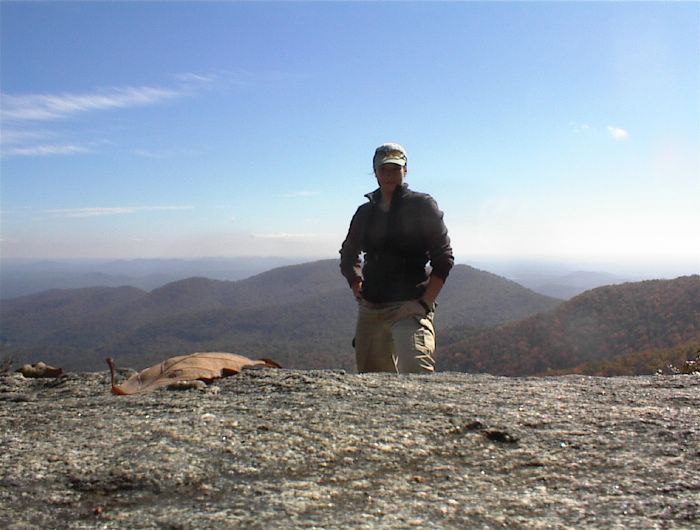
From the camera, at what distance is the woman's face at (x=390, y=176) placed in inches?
210

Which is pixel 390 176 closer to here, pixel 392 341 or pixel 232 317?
pixel 392 341

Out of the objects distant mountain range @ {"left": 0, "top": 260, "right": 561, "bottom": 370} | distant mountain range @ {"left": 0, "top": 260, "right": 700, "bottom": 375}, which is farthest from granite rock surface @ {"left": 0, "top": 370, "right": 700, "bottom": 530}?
distant mountain range @ {"left": 0, "top": 260, "right": 561, "bottom": 370}

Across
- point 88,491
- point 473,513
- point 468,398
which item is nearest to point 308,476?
point 473,513

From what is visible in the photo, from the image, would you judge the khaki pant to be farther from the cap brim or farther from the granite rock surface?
the cap brim

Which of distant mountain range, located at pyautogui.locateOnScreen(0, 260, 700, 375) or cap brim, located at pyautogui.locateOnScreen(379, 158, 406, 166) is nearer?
cap brim, located at pyautogui.locateOnScreen(379, 158, 406, 166)

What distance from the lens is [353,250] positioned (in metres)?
5.83

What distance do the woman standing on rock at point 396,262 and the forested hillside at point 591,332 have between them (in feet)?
99.5

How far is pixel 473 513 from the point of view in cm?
201

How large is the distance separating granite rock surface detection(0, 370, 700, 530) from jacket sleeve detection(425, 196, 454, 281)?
1.70 metres

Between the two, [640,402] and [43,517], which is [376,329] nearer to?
[640,402]

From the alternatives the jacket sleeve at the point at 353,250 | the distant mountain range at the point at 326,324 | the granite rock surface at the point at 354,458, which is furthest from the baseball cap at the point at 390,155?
the distant mountain range at the point at 326,324

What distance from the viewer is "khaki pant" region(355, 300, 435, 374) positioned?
489 centimetres

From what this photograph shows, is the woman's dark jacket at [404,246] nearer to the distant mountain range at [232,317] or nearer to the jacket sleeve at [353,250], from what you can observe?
the jacket sleeve at [353,250]

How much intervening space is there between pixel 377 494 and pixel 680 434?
1584 millimetres
